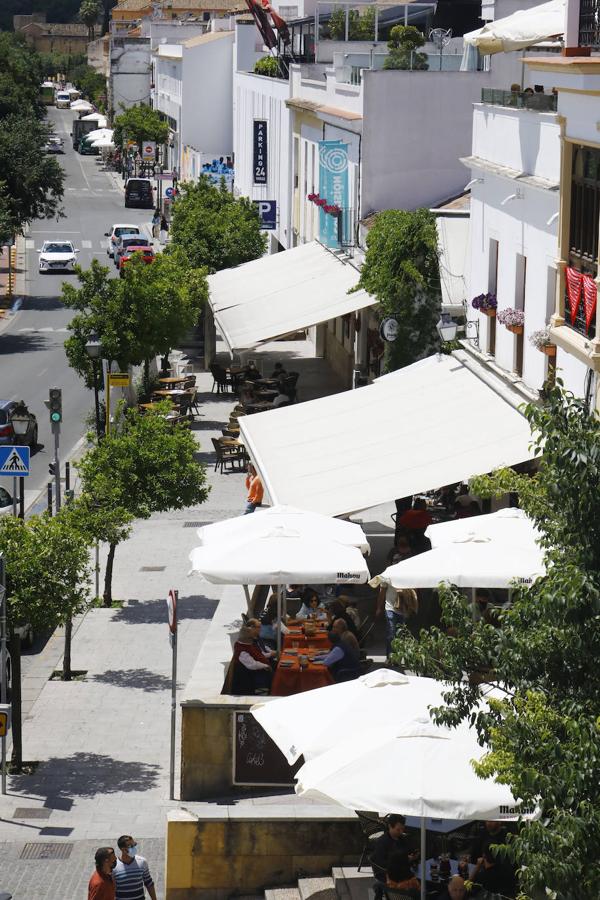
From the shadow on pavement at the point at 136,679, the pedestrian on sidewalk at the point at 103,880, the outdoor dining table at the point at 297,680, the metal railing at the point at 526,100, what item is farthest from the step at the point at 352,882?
the metal railing at the point at 526,100

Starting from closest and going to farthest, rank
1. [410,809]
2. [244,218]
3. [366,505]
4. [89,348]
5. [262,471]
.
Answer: [410,809], [366,505], [262,471], [89,348], [244,218]

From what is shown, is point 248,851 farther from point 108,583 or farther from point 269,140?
point 269,140

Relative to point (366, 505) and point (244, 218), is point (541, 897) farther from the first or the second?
point (244, 218)

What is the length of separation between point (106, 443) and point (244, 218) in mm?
23511

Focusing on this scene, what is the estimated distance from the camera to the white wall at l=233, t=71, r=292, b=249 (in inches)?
1983

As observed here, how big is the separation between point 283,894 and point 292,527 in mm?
4575

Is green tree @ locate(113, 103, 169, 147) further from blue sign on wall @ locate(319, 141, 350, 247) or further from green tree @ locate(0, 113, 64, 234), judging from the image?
blue sign on wall @ locate(319, 141, 350, 247)

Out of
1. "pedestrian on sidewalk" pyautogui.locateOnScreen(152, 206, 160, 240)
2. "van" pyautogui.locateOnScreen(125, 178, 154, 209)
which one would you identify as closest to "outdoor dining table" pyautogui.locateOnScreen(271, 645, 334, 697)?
"pedestrian on sidewalk" pyautogui.locateOnScreen(152, 206, 160, 240)

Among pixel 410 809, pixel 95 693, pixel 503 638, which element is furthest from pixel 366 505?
pixel 503 638

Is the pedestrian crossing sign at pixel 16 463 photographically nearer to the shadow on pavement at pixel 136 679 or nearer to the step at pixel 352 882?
the shadow on pavement at pixel 136 679

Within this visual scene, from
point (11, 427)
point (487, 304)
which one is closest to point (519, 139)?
point (487, 304)

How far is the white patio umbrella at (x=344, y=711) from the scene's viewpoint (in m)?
12.6

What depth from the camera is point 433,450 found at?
20.0 meters

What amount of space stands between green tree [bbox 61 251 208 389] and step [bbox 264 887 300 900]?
2113 cm
